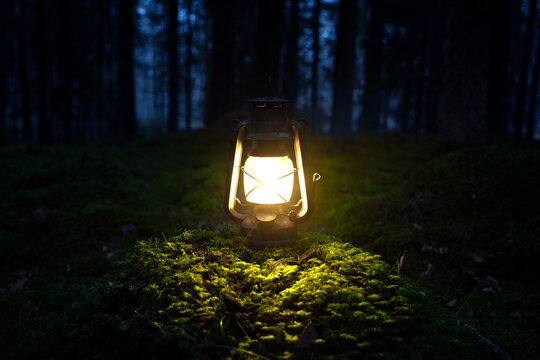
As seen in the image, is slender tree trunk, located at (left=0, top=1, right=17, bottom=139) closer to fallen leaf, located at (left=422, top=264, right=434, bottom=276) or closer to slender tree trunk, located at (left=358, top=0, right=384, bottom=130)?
slender tree trunk, located at (left=358, top=0, right=384, bottom=130)

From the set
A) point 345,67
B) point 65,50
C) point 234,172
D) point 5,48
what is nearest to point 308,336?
point 234,172

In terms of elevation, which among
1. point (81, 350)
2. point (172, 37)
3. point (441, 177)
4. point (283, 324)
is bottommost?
point (81, 350)

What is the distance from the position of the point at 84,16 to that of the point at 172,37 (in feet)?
40.7

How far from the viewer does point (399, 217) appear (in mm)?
5051

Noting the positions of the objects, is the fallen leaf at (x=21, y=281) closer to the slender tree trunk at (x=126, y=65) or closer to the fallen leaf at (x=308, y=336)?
the fallen leaf at (x=308, y=336)

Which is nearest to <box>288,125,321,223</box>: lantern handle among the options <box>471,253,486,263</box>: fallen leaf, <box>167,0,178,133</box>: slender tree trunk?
<box>471,253,486,263</box>: fallen leaf

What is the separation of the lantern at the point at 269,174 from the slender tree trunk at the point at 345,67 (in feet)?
27.1

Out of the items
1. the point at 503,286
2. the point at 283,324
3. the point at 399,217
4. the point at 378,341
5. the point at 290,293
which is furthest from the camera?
the point at 399,217

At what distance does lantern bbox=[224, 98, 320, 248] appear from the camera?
2.70 metres

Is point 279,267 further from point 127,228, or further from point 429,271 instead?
point 127,228

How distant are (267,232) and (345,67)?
9146 mm

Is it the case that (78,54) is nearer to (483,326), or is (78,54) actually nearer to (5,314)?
(5,314)

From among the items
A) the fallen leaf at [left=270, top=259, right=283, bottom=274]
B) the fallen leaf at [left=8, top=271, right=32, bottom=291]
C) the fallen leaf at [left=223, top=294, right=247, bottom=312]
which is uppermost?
the fallen leaf at [left=270, top=259, right=283, bottom=274]

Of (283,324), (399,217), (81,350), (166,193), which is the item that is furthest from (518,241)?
(166,193)
